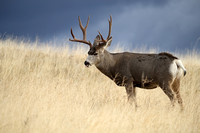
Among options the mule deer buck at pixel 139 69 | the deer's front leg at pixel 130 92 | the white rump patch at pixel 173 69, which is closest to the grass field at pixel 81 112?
the deer's front leg at pixel 130 92

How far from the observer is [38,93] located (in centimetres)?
642

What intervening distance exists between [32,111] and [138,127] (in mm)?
1958

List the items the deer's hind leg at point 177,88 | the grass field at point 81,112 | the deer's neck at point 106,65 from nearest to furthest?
1. the grass field at point 81,112
2. the deer's hind leg at point 177,88
3. the deer's neck at point 106,65

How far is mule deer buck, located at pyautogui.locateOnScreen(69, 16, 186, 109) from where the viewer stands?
23.1ft

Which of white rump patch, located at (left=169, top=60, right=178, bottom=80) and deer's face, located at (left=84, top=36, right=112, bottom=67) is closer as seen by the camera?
white rump patch, located at (left=169, top=60, right=178, bottom=80)

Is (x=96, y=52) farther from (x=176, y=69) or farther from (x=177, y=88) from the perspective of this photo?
(x=177, y=88)

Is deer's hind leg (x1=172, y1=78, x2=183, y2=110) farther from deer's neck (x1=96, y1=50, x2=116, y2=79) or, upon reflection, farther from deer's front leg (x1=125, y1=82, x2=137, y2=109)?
deer's neck (x1=96, y1=50, x2=116, y2=79)

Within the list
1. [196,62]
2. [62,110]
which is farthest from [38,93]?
[196,62]

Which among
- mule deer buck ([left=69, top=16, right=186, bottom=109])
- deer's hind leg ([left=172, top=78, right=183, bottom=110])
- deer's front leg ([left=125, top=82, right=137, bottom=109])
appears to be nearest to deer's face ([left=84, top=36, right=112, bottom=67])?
mule deer buck ([left=69, top=16, right=186, bottom=109])

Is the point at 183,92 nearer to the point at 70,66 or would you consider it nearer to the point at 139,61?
the point at 139,61

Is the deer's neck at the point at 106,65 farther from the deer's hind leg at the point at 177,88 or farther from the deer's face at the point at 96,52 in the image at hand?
the deer's hind leg at the point at 177,88

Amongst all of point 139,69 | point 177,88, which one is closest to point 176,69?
point 177,88

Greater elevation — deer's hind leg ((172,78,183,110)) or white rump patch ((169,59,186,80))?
white rump patch ((169,59,186,80))

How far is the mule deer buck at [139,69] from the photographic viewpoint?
7.04 m
